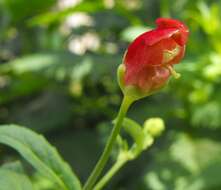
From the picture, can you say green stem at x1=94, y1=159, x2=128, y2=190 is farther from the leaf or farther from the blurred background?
the blurred background

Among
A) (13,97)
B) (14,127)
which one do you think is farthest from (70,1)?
(14,127)

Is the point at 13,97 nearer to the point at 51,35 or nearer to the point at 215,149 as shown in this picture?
the point at 51,35

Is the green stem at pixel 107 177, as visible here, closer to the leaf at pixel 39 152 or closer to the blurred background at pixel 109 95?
the leaf at pixel 39 152

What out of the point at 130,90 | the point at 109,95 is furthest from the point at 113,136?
the point at 109,95

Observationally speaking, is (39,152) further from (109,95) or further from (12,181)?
(109,95)

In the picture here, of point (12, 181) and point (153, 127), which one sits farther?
point (153, 127)

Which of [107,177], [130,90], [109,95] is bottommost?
[109,95]
